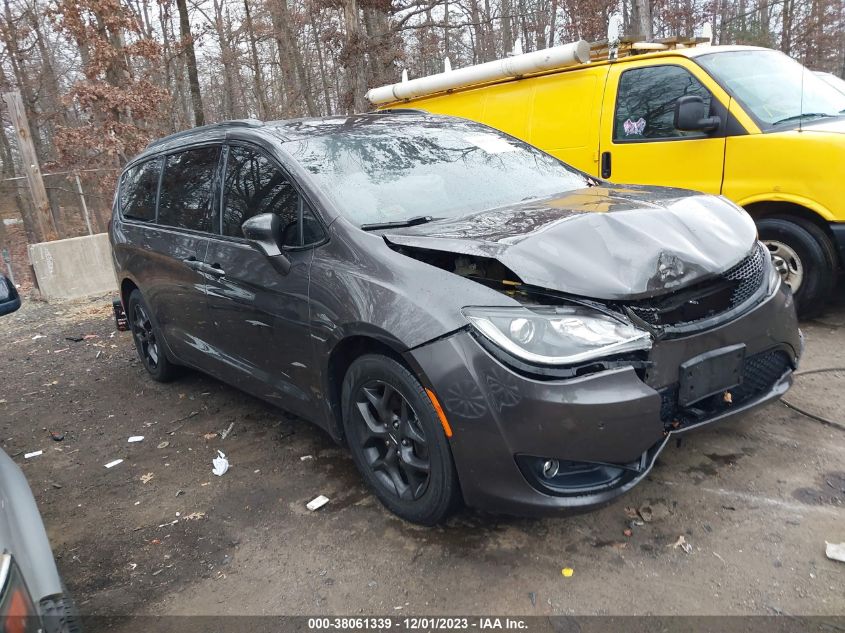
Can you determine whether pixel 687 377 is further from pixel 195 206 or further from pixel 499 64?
→ pixel 499 64

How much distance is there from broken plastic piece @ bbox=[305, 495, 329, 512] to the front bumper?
37.4 inches

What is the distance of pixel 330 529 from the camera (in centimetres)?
Result: 290

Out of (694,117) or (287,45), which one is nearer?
(694,117)

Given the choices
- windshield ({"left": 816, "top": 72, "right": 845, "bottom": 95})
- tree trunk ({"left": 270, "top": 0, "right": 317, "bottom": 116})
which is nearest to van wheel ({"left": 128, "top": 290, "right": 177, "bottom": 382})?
windshield ({"left": 816, "top": 72, "right": 845, "bottom": 95})

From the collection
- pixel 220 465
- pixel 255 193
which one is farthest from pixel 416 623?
pixel 255 193

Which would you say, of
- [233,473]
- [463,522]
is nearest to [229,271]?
[233,473]

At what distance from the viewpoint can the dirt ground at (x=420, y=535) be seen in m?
2.34

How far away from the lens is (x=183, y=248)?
4.05 meters

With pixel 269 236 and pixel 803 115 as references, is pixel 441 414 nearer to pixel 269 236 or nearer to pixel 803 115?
pixel 269 236

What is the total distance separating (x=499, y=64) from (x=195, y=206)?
3715mm

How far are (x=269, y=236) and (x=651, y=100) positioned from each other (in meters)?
3.81

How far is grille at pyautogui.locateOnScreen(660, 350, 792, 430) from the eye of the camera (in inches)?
94.1

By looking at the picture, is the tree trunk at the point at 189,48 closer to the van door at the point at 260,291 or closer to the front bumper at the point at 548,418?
the van door at the point at 260,291

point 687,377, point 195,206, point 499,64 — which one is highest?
point 499,64
